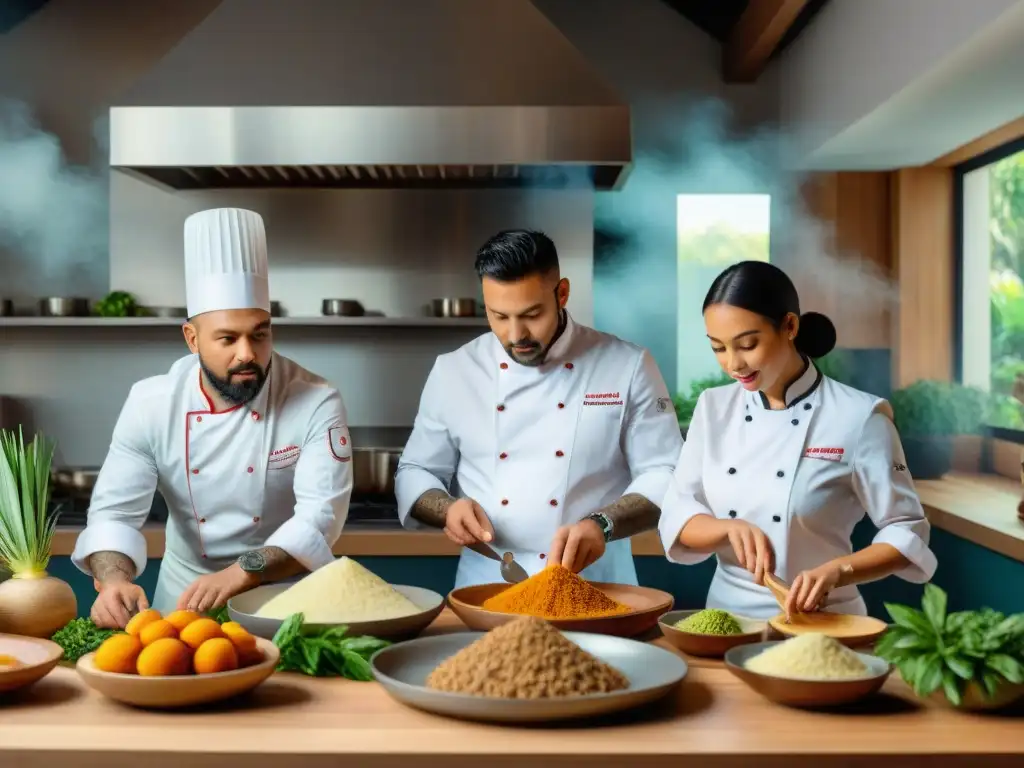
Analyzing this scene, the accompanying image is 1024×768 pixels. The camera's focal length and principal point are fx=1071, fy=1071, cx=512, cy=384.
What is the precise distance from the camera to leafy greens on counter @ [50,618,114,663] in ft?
5.19

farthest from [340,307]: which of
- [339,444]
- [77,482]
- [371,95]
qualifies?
[339,444]

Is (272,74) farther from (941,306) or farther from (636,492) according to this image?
(941,306)

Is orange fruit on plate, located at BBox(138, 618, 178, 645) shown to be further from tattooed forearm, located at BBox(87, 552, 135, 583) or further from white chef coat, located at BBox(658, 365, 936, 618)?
white chef coat, located at BBox(658, 365, 936, 618)

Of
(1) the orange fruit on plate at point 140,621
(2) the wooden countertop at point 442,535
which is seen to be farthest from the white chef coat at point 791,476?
(2) the wooden countertop at point 442,535

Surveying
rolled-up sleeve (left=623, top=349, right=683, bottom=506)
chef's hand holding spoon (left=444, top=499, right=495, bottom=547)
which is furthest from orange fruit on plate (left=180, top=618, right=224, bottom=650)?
rolled-up sleeve (left=623, top=349, right=683, bottom=506)

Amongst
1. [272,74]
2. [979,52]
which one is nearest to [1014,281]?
[979,52]

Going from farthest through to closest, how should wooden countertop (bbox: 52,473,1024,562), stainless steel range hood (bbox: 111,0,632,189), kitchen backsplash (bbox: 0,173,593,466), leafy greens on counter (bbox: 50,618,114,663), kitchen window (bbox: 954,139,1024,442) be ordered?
kitchen backsplash (bbox: 0,173,593,466) → kitchen window (bbox: 954,139,1024,442) → stainless steel range hood (bbox: 111,0,632,189) → wooden countertop (bbox: 52,473,1024,562) → leafy greens on counter (bbox: 50,618,114,663)

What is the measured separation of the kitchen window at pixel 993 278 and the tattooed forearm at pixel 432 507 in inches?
99.7

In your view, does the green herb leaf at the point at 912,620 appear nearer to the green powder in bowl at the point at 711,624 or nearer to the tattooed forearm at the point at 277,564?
the green powder in bowl at the point at 711,624

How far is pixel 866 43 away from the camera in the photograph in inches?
153

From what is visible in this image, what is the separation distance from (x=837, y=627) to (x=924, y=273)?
3409 mm

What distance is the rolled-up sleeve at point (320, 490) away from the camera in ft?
6.85

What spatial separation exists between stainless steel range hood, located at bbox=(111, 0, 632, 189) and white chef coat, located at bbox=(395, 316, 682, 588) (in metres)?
1.14

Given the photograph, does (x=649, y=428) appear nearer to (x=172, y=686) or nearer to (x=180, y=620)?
(x=180, y=620)
